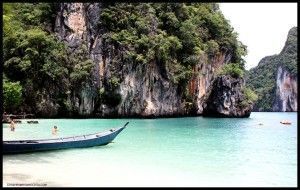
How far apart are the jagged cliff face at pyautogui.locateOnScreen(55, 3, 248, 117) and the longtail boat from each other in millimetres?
17932

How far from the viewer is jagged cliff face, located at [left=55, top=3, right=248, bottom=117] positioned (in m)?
33.7

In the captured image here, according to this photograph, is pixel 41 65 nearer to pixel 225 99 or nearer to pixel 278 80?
pixel 225 99

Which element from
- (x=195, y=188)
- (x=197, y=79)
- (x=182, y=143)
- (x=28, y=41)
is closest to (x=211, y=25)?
(x=197, y=79)

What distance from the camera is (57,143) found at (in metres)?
13.9

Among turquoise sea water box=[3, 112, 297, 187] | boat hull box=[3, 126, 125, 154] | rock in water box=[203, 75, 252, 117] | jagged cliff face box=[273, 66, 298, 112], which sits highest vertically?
jagged cliff face box=[273, 66, 298, 112]

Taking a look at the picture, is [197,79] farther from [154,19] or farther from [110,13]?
[110,13]

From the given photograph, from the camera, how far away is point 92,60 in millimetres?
34000

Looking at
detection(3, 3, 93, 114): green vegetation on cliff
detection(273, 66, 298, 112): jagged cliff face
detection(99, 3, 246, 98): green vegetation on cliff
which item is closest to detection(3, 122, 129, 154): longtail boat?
detection(3, 3, 93, 114): green vegetation on cliff

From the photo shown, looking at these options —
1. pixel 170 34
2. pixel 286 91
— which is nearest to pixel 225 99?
pixel 170 34

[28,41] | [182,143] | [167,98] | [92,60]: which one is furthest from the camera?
[167,98]

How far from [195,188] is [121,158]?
4.25 meters

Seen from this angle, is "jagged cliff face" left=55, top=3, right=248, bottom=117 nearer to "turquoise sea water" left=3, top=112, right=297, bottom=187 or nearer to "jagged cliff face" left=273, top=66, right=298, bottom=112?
"turquoise sea water" left=3, top=112, right=297, bottom=187

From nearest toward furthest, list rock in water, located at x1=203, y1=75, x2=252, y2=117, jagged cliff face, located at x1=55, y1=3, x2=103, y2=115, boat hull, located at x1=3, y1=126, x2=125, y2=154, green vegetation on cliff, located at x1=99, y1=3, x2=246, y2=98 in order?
boat hull, located at x1=3, y1=126, x2=125, y2=154 < jagged cliff face, located at x1=55, y1=3, x2=103, y2=115 < green vegetation on cliff, located at x1=99, y1=3, x2=246, y2=98 < rock in water, located at x1=203, y1=75, x2=252, y2=117

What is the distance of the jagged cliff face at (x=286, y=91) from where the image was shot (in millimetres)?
88812
